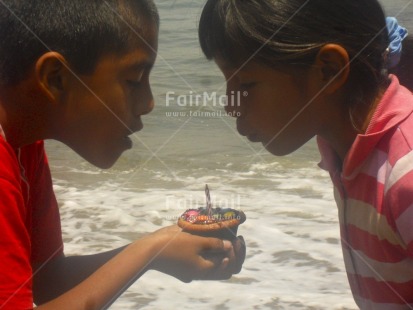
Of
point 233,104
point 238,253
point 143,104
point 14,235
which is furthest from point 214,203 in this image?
point 14,235

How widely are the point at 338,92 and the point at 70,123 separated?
743mm

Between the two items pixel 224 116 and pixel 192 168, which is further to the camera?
pixel 224 116

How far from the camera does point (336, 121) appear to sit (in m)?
2.24

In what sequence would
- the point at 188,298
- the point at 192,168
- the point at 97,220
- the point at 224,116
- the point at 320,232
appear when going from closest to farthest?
the point at 188,298 → the point at 320,232 → the point at 97,220 → the point at 192,168 → the point at 224,116

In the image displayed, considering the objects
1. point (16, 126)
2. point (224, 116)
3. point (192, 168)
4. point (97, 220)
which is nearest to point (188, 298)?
point (97, 220)

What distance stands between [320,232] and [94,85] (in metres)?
2.29

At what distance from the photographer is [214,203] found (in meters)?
4.66

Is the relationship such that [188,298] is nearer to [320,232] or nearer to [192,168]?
[320,232]

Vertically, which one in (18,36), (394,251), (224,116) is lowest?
(224,116)

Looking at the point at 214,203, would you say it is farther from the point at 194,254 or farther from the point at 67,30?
the point at 67,30

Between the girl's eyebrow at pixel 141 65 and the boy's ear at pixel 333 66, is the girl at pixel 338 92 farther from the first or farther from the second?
the girl's eyebrow at pixel 141 65

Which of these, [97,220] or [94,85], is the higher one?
[94,85]

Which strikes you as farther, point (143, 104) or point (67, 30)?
point (143, 104)

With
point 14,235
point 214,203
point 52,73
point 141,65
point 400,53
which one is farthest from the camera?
point 214,203
